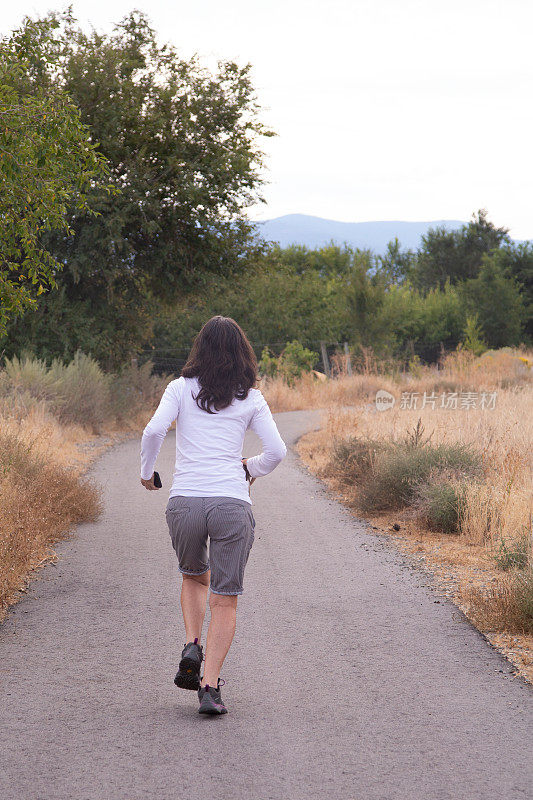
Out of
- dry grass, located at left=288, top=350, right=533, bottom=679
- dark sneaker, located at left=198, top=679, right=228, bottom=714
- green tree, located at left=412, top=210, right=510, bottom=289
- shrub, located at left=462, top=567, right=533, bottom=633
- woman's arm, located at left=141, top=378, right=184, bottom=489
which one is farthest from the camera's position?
green tree, located at left=412, top=210, right=510, bottom=289

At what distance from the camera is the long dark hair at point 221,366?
4.42 m

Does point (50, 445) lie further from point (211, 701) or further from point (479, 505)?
point (211, 701)

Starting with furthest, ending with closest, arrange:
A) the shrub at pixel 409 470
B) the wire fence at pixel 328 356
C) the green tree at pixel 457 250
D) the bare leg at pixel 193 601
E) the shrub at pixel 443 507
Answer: the green tree at pixel 457 250, the wire fence at pixel 328 356, the shrub at pixel 409 470, the shrub at pixel 443 507, the bare leg at pixel 193 601

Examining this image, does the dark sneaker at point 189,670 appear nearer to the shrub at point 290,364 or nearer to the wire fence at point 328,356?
the wire fence at point 328,356

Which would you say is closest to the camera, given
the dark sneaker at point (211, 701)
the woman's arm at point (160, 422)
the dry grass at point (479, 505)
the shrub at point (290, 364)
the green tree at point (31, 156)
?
the dark sneaker at point (211, 701)

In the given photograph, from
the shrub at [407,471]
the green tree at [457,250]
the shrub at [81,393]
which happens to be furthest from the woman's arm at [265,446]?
the green tree at [457,250]

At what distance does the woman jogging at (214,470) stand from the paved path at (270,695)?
37 centimetres

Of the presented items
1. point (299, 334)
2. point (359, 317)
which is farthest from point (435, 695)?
point (299, 334)

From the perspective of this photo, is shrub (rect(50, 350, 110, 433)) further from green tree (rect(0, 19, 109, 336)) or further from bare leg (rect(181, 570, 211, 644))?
bare leg (rect(181, 570, 211, 644))

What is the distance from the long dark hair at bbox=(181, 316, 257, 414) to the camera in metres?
4.42

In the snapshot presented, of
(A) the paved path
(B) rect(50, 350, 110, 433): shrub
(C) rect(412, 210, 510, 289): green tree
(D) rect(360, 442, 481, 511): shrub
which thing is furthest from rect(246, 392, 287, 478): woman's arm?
(C) rect(412, 210, 510, 289): green tree

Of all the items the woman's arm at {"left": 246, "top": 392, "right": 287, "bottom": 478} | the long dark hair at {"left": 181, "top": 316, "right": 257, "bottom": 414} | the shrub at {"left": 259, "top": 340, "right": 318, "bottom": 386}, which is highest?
the long dark hair at {"left": 181, "top": 316, "right": 257, "bottom": 414}

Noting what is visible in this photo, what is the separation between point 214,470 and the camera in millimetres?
4371

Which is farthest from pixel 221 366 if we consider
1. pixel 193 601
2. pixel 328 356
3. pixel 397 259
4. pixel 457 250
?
pixel 397 259
